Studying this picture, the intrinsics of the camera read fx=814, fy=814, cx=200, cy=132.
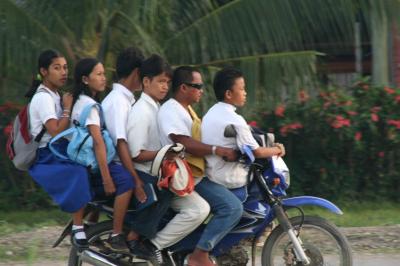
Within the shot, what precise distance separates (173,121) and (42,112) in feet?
2.89

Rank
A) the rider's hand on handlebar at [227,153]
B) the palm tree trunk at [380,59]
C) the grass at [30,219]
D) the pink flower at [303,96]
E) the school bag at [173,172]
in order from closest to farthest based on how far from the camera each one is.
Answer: the school bag at [173,172] < the rider's hand on handlebar at [227,153] < the grass at [30,219] < the pink flower at [303,96] < the palm tree trunk at [380,59]

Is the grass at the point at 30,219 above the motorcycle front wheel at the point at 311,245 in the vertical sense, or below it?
below

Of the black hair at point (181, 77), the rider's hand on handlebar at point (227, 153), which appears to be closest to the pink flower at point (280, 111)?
the black hair at point (181, 77)

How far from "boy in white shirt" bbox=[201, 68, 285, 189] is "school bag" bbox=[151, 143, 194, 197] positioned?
243mm

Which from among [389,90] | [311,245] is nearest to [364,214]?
[389,90]

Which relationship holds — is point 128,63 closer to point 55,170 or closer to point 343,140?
point 55,170

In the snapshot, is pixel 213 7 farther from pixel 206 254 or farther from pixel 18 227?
pixel 206 254

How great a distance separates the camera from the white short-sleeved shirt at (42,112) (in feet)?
17.8

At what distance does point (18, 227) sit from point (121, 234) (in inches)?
118

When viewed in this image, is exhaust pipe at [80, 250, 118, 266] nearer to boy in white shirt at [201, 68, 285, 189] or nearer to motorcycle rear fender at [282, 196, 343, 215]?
boy in white shirt at [201, 68, 285, 189]

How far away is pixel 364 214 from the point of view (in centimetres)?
934

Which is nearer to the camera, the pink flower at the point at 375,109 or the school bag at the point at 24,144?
the school bag at the point at 24,144

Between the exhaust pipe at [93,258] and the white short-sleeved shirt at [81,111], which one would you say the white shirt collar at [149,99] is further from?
the exhaust pipe at [93,258]

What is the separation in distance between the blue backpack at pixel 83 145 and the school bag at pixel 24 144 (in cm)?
17
